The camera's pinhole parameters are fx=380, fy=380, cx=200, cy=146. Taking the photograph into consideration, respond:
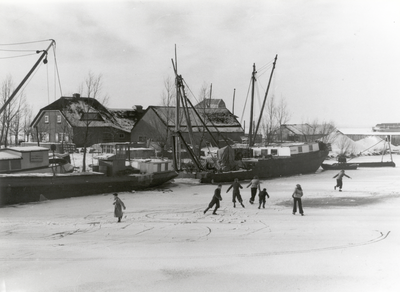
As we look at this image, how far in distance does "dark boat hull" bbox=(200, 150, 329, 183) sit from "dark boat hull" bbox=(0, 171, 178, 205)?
470 cm

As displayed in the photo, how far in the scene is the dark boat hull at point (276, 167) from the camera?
88.4 ft

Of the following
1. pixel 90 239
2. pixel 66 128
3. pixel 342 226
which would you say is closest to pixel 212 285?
pixel 90 239

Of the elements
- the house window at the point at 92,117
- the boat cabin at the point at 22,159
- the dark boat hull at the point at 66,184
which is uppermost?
the house window at the point at 92,117

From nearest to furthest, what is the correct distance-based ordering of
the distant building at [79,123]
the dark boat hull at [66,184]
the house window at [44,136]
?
the dark boat hull at [66,184]
the distant building at [79,123]
the house window at [44,136]

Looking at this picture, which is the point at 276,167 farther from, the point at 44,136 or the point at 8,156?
the point at 44,136

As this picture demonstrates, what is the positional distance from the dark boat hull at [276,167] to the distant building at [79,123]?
1141cm

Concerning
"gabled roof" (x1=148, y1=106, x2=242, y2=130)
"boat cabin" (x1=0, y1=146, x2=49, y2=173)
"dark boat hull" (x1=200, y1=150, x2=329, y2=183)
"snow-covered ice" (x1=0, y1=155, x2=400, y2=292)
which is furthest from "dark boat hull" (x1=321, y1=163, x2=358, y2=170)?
"boat cabin" (x1=0, y1=146, x2=49, y2=173)

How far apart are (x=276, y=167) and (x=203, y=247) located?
21.5 metres

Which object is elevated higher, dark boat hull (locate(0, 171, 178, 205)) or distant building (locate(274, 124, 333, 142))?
distant building (locate(274, 124, 333, 142))

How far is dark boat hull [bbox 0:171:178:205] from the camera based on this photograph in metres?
18.0

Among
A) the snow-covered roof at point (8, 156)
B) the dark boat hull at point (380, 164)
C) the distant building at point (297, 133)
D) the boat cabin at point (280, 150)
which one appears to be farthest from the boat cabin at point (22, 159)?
the distant building at point (297, 133)

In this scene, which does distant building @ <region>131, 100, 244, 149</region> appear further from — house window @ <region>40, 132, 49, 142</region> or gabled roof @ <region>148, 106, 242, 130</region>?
house window @ <region>40, 132, 49, 142</region>

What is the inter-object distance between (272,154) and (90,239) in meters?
23.2

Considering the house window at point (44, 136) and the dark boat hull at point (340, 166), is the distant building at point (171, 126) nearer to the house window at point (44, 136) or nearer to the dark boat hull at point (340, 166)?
the house window at point (44, 136)
